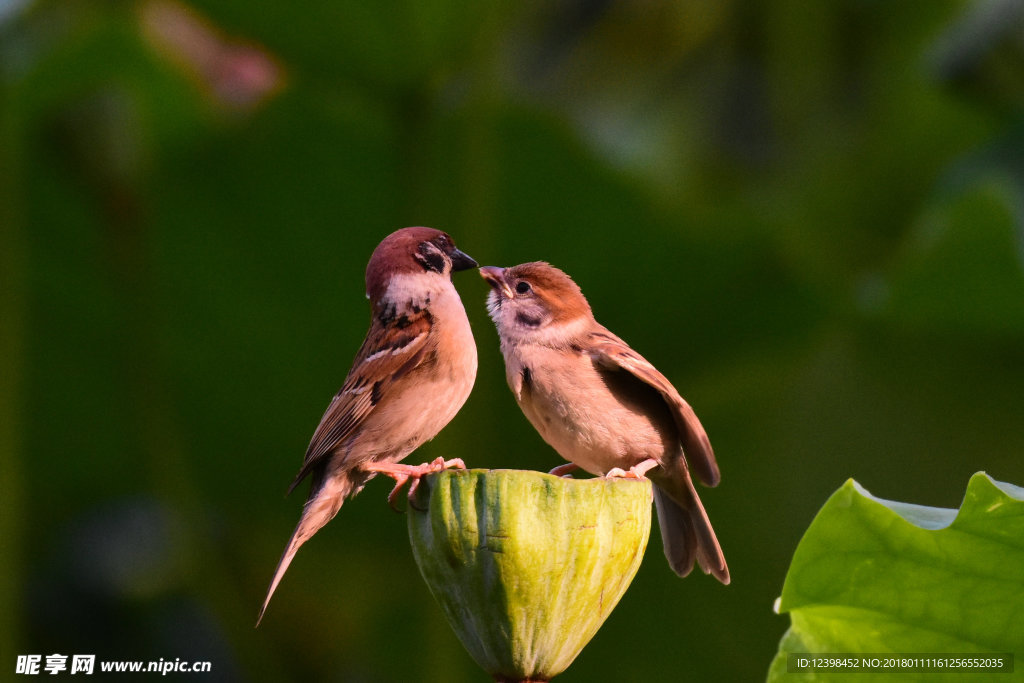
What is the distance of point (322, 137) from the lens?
1800 millimetres

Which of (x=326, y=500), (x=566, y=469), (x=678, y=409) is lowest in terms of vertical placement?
(x=326, y=500)

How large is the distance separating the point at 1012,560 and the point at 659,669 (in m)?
1.20

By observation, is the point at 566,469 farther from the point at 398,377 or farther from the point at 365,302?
the point at 365,302

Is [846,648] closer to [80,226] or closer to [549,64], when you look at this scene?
[80,226]

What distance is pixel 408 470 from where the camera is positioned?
111 centimetres

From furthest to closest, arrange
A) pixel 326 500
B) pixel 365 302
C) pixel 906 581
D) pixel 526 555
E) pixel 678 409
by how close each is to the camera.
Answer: pixel 365 302 → pixel 326 500 → pixel 678 409 → pixel 906 581 → pixel 526 555

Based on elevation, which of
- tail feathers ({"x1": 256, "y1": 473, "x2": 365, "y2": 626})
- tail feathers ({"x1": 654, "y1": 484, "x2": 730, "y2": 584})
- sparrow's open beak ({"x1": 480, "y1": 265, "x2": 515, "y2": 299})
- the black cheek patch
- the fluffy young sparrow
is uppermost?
the black cheek patch

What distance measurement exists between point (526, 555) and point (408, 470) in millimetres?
272

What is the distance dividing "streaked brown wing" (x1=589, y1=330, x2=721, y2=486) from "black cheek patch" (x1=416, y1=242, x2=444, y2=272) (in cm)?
19

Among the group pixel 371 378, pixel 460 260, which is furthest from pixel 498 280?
pixel 371 378

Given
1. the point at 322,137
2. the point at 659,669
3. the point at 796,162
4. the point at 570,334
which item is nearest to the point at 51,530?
the point at 322,137

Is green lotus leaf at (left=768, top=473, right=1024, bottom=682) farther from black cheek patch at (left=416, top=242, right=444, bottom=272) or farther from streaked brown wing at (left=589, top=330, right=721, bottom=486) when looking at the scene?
black cheek patch at (left=416, top=242, right=444, bottom=272)

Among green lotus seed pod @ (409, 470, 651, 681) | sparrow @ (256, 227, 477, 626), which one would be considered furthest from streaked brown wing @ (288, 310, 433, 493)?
green lotus seed pod @ (409, 470, 651, 681)

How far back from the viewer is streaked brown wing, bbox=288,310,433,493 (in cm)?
121
